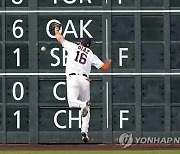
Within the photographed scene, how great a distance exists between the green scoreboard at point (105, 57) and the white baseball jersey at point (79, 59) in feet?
4.59

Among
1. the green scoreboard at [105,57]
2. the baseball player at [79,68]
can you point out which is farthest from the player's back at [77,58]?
the green scoreboard at [105,57]

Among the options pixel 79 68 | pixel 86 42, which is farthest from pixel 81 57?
pixel 86 42

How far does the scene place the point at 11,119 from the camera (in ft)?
58.4

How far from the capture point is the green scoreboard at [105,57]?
17.6 meters

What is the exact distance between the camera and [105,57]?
17.7 metres

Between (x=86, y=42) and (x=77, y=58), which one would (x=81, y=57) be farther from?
(x=86, y=42)

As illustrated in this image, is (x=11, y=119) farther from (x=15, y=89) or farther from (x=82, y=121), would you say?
(x=82, y=121)

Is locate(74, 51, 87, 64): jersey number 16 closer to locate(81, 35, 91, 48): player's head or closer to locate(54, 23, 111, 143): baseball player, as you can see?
locate(54, 23, 111, 143): baseball player

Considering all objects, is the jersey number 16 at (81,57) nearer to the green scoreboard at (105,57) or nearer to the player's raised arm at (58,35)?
the player's raised arm at (58,35)

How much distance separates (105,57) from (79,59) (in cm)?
160

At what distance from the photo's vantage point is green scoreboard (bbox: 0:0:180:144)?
695 inches

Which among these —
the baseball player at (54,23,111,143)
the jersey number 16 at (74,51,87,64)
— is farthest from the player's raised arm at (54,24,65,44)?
the jersey number 16 at (74,51,87,64)

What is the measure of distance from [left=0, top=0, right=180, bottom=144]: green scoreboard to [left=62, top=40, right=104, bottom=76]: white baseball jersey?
1398 mm

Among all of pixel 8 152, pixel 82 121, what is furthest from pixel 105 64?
pixel 8 152
